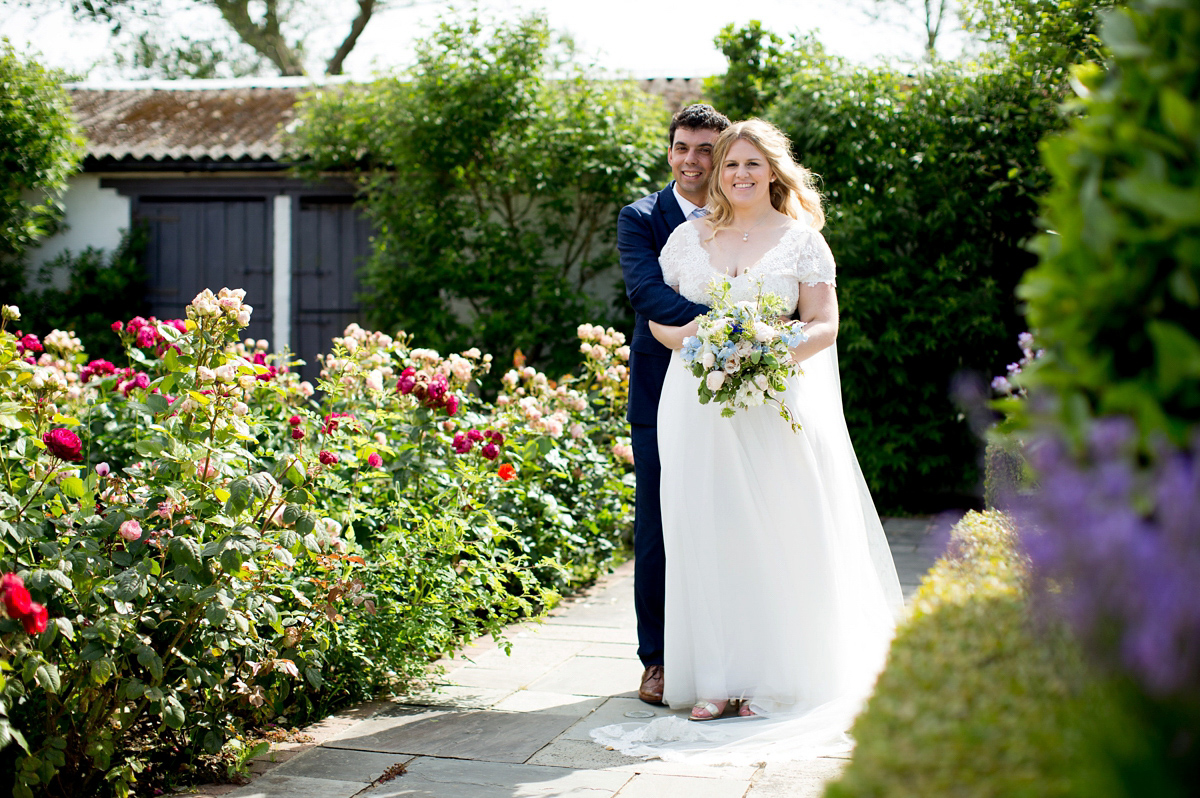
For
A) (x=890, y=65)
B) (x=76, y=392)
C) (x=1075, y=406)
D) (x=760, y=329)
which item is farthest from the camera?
(x=890, y=65)

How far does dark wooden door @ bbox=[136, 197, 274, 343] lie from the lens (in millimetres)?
10375

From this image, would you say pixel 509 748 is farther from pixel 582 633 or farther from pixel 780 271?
pixel 780 271

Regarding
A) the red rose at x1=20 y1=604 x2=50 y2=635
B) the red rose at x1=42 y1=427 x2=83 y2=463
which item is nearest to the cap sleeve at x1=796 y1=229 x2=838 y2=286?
the red rose at x1=42 y1=427 x2=83 y2=463

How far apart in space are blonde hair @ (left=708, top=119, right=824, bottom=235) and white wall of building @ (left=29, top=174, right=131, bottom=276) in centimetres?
873

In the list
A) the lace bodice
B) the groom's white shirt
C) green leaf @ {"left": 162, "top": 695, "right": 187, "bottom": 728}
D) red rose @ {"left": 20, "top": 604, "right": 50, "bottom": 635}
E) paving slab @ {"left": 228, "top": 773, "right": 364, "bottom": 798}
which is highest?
the groom's white shirt

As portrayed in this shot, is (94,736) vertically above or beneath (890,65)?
beneath

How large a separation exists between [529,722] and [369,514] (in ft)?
3.37

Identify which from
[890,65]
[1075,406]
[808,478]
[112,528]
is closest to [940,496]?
[890,65]

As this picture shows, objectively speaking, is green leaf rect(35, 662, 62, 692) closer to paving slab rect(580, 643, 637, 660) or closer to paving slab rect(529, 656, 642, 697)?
paving slab rect(529, 656, 642, 697)

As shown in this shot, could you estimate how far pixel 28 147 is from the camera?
31.2 ft

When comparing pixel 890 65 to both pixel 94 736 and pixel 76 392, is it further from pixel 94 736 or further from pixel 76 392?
pixel 94 736

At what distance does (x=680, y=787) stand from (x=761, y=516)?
38.0 inches

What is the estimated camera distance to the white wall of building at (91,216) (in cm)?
1042

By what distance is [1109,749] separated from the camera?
0.95 meters
